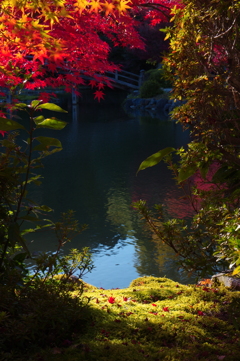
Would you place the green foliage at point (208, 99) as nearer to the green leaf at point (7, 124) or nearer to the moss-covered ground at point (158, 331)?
the moss-covered ground at point (158, 331)

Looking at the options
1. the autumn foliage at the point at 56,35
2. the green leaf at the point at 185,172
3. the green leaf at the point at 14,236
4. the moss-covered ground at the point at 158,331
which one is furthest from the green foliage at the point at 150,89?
the green leaf at the point at 14,236

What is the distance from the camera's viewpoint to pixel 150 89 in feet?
86.0

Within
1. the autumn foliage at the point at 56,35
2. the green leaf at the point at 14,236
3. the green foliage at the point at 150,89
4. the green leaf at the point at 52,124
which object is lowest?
the green leaf at the point at 14,236

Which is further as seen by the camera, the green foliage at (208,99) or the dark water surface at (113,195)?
the dark water surface at (113,195)

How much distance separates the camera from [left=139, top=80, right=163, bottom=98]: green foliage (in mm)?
25806

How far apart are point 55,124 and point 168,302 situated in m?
1.69

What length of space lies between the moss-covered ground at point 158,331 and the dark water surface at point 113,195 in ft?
5.98

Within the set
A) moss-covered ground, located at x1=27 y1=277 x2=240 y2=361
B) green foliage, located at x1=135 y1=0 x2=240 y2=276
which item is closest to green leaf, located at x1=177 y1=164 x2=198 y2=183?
green foliage, located at x1=135 y1=0 x2=240 y2=276

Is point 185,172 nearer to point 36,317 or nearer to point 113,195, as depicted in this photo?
point 36,317

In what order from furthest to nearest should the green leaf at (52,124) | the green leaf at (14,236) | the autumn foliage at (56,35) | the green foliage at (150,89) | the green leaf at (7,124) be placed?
the green foliage at (150,89)
the autumn foliage at (56,35)
the green leaf at (52,124)
the green leaf at (7,124)
the green leaf at (14,236)

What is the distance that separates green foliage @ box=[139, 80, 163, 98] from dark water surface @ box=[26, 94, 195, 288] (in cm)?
975

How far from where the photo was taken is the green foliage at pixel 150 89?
1016 inches

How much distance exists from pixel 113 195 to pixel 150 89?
19.1 meters

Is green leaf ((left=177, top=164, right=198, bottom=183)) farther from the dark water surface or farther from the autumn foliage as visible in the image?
the dark water surface
